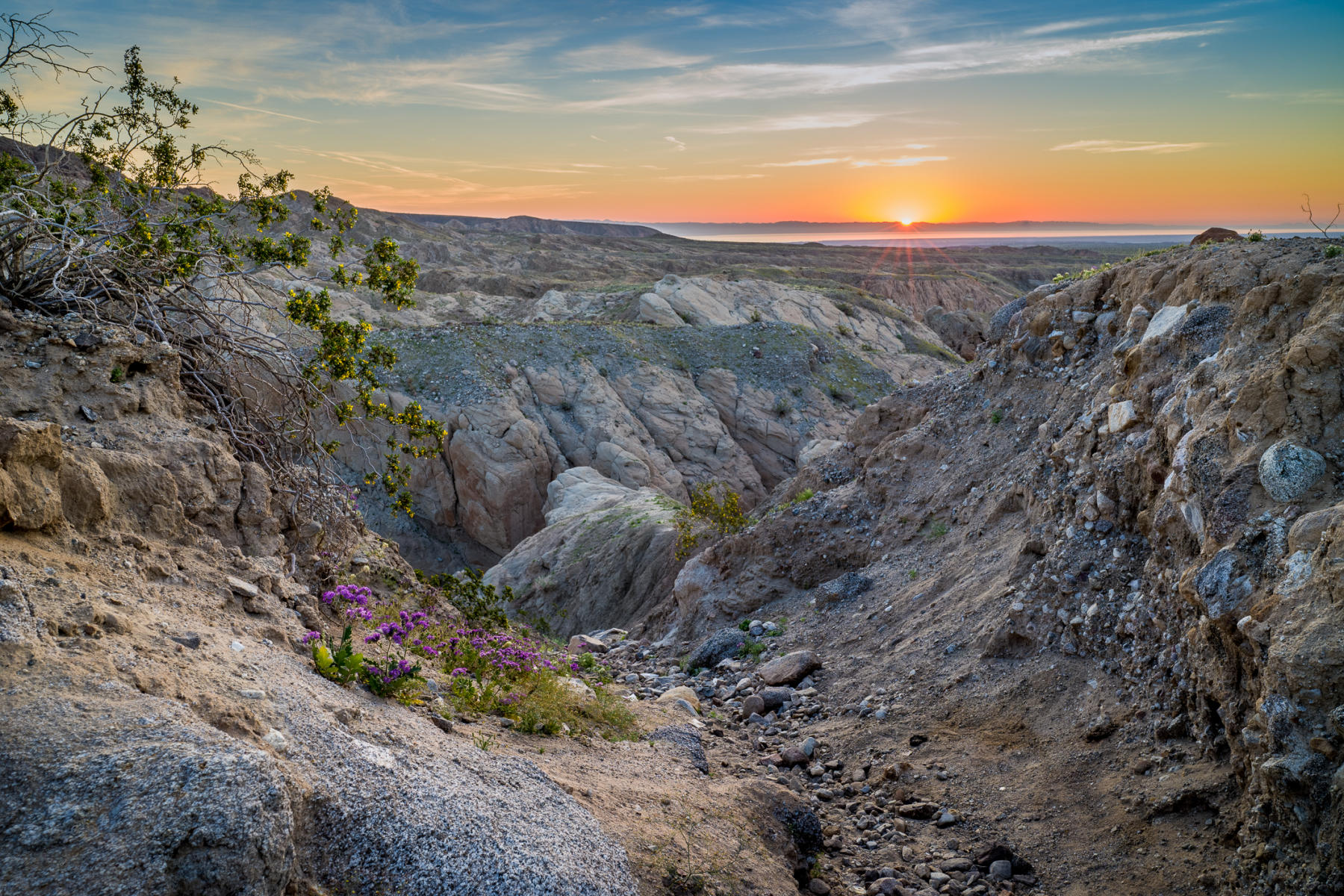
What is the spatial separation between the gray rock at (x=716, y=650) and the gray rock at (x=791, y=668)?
3.04 ft

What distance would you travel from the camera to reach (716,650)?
9.62 m

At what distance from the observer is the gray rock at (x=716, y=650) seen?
953 centimetres

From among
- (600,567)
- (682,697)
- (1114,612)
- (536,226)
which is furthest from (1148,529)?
(536,226)

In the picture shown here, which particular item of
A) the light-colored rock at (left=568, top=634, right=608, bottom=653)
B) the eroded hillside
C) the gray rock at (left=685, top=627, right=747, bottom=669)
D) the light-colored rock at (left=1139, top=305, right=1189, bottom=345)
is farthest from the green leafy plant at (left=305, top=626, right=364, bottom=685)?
the light-colored rock at (left=1139, top=305, right=1189, bottom=345)

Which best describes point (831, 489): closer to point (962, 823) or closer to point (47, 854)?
point (962, 823)

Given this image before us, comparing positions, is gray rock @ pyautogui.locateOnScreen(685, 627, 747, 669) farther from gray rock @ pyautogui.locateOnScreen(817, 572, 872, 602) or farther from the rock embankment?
the rock embankment

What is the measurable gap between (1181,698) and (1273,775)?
1290mm

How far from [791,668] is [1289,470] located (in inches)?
192

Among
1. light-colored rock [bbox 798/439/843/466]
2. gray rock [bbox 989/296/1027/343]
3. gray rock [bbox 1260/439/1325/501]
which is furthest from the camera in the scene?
light-colored rock [bbox 798/439/843/466]

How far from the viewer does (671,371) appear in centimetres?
2859

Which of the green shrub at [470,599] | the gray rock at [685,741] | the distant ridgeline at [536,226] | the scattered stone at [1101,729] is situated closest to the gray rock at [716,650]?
the gray rock at [685,741]

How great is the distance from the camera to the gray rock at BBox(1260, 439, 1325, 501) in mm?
4594

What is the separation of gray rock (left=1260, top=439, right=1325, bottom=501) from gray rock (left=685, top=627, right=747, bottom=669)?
5.95 m

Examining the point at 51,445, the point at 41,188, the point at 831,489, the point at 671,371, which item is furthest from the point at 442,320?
the point at 51,445
